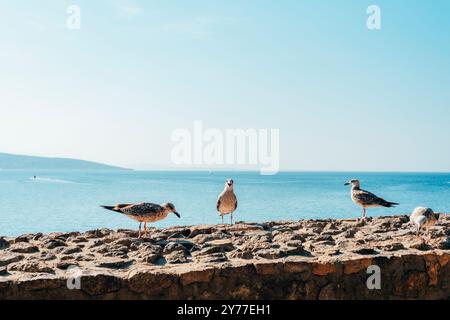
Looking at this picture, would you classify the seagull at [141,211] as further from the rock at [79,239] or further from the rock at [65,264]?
the rock at [65,264]

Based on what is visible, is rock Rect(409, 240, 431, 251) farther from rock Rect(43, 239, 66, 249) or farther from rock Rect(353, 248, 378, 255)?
rock Rect(43, 239, 66, 249)

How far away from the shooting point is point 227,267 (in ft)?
23.5

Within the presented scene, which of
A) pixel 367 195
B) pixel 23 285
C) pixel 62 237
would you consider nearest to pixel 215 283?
pixel 23 285

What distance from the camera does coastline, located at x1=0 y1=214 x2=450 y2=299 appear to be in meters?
6.82

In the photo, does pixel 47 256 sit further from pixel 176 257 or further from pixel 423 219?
pixel 423 219

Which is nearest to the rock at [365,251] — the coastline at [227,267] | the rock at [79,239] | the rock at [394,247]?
the coastline at [227,267]

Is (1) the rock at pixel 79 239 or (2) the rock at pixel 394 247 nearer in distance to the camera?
(2) the rock at pixel 394 247

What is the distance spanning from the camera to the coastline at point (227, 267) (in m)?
6.82

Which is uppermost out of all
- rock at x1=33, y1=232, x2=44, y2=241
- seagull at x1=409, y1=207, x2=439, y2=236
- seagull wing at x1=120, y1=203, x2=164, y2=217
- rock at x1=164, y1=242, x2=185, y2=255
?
seagull wing at x1=120, y1=203, x2=164, y2=217

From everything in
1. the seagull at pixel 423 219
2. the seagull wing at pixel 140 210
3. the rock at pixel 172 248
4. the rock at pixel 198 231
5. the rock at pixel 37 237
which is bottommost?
the rock at pixel 37 237

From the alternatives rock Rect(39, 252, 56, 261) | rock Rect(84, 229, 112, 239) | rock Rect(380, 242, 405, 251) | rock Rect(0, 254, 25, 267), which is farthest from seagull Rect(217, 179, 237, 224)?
rock Rect(0, 254, 25, 267)

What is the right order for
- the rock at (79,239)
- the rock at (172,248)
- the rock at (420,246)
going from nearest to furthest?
1. the rock at (172,248)
2. the rock at (420,246)
3. the rock at (79,239)

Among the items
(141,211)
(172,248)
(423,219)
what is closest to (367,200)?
(423,219)

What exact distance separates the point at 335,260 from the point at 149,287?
2838mm
